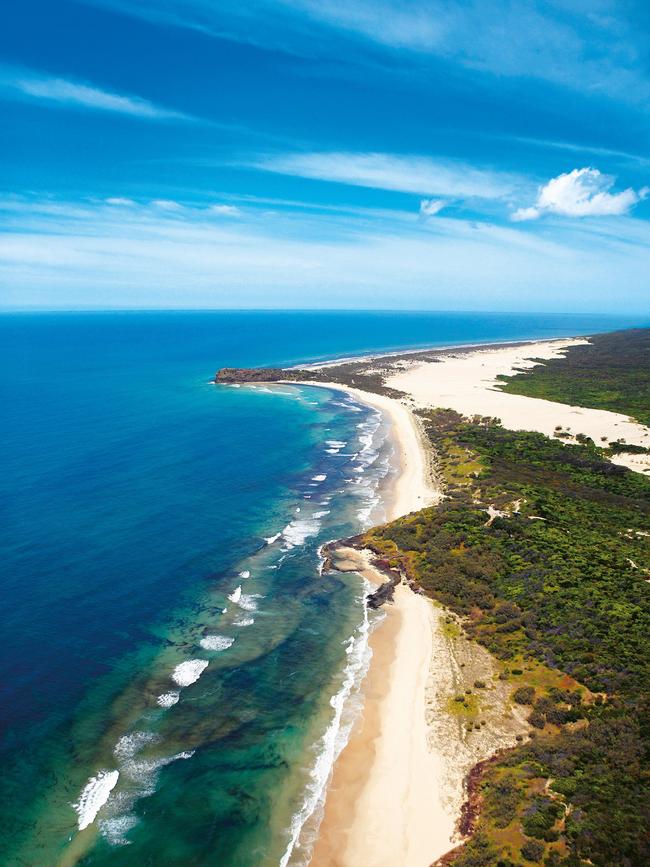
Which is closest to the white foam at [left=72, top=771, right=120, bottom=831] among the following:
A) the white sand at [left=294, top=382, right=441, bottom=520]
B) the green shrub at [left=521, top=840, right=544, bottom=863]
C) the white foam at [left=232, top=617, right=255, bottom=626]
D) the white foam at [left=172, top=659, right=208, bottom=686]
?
the white foam at [left=172, top=659, right=208, bottom=686]

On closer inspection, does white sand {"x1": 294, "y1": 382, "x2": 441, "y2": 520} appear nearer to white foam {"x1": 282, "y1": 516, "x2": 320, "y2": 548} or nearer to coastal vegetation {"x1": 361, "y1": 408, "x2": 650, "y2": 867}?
coastal vegetation {"x1": 361, "y1": 408, "x2": 650, "y2": 867}

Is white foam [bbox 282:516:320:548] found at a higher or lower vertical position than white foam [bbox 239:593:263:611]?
higher

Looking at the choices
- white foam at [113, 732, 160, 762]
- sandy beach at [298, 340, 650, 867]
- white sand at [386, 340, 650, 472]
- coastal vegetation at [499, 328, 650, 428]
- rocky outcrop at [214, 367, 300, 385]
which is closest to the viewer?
sandy beach at [298, 340, 650, 867]

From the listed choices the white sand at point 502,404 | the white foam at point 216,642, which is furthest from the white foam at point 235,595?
the white sand at point 502,404

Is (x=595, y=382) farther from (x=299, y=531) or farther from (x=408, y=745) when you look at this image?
(x=408, y=745)

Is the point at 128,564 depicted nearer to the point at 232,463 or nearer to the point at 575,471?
the point at 232,463

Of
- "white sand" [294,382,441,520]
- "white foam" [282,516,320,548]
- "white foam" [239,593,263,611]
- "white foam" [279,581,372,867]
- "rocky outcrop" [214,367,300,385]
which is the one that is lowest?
"white foam" [279,581,372,867]
